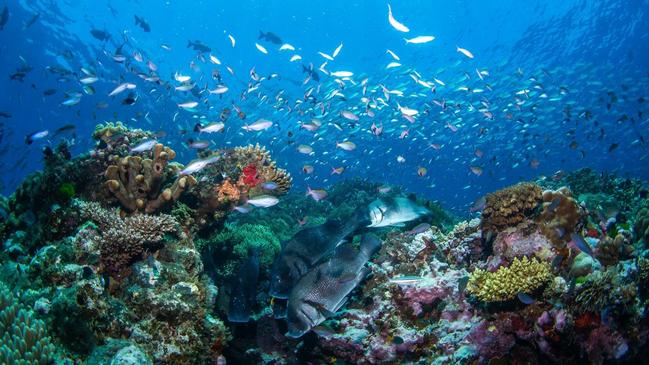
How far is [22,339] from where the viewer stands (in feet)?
11.3

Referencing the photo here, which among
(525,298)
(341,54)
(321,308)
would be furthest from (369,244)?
(341,54)

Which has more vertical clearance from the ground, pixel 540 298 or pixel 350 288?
pixel 350 288

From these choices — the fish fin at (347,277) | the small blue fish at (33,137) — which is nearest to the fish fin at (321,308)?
the fish fin at (347,277)

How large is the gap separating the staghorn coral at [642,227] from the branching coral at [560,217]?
26.8 inches

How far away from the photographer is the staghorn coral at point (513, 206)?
19.2ft

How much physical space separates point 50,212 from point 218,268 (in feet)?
10.5

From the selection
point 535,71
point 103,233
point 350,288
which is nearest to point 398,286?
point 350,288

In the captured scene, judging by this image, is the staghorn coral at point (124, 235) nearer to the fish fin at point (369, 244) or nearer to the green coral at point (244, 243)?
the green coral at point (244, 243)

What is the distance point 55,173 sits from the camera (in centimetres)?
636

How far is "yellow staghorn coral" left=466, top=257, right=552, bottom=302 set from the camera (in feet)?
14.4

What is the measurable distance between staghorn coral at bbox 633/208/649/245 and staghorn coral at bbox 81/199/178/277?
23.4ft

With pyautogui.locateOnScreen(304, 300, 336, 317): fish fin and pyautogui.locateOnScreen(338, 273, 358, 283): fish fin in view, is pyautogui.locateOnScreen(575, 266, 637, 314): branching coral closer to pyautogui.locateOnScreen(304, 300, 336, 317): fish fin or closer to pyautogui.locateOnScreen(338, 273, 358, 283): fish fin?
pyautogui.locateOnScreen(338, 273, 358, 283): fish fin

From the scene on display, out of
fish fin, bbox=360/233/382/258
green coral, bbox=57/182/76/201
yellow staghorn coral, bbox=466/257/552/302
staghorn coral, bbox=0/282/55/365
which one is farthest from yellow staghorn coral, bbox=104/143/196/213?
yellow staghorn coral, bbox=466/257/552/302

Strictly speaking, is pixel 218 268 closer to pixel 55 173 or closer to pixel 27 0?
pixel 55 173
